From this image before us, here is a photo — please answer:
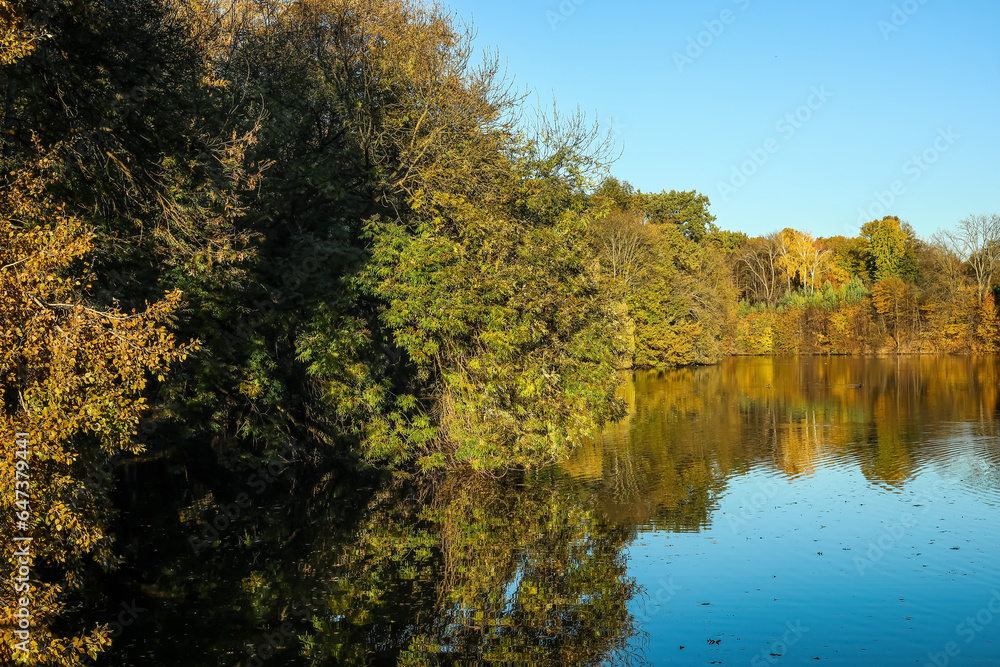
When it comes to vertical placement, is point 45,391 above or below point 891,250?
below

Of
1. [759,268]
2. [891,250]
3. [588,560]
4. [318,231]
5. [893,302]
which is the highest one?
[891,250]

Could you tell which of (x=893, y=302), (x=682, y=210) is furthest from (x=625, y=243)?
(x=893, y=302)

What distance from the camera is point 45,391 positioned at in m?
8.55

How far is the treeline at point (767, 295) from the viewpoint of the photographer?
60438 millimetres

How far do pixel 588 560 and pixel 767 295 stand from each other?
3316 inches

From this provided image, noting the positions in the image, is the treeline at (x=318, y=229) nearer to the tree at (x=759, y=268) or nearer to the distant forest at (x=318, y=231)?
the distant forest at (x=318, y=231)

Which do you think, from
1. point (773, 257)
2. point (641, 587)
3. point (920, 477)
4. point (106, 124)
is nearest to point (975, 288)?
point (773, 257)

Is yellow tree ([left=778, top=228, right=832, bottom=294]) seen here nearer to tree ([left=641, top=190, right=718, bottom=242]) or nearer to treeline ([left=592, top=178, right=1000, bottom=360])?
treeline ([left=592, top=178, right=1000, bottom=360])

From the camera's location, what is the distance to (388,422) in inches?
844

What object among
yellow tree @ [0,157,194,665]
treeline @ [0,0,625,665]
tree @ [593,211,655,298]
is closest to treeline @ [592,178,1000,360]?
tree @ [593,211,655,298]

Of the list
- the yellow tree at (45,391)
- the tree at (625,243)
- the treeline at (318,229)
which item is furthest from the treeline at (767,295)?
the yellow tree at (45,391)

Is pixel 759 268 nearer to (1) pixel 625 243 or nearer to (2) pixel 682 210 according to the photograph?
(2) pixel 682 210

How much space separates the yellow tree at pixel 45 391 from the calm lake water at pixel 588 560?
6.07 ft

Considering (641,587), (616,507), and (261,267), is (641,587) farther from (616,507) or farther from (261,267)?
(261,267)
